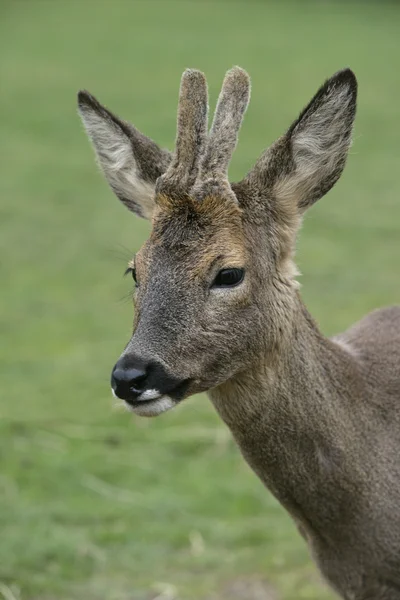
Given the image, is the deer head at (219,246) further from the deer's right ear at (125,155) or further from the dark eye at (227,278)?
the deer's right ear at (125,155)

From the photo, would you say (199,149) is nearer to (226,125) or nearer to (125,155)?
(226,125)

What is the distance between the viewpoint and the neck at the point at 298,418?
4.68m

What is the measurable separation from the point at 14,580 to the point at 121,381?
300 cm

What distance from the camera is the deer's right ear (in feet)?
17.0

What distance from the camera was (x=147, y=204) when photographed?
5.35 meters

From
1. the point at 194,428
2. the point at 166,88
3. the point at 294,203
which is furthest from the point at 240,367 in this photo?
the point at 166,88

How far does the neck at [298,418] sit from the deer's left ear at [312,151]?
49cm

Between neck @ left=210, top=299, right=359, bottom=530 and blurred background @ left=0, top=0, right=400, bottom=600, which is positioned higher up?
neck @ left=210, top=299, right=359, bottom=530

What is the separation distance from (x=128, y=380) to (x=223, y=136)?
3.69 ft

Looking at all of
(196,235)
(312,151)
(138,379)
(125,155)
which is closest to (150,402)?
(138,379)

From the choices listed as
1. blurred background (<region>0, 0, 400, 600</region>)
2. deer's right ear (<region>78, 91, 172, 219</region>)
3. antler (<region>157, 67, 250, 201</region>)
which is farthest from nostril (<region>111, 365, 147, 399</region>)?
blurred background (<region>0, 0, 400, 600</region>)

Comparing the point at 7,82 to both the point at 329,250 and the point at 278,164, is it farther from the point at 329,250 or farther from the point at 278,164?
the point at 278,164

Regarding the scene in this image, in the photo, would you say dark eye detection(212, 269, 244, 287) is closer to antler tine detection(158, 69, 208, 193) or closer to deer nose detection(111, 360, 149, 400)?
antler tine detection(158, 69, 208, 193)

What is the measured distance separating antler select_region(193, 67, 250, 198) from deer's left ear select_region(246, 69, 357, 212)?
0.68ft
